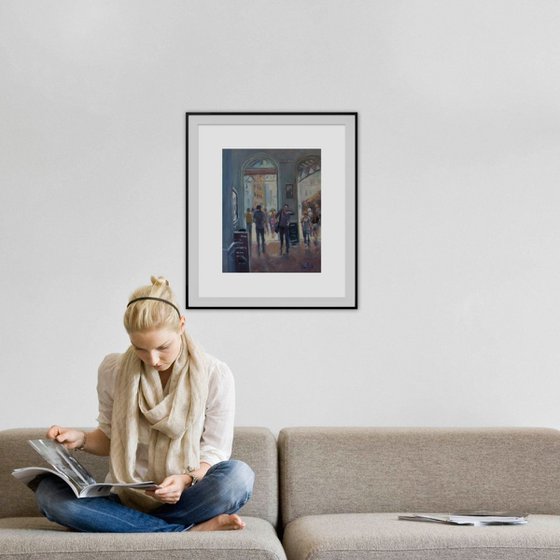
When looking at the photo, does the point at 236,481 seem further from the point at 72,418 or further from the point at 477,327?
the point at 477,327

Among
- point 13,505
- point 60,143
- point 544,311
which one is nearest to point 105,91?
point 60,143

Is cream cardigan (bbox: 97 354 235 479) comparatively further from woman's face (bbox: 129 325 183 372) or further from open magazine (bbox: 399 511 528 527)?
open magazine (bbox: 399 511 528 527)

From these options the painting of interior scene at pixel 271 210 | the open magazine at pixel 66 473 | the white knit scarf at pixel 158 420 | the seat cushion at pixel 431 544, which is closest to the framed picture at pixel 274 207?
the painting of interior scene at pixel 271 210

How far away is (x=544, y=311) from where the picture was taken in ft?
11.3

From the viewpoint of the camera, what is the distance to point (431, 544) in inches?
94.6

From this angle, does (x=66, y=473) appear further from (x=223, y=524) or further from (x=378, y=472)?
Result: (x=378, y=472)

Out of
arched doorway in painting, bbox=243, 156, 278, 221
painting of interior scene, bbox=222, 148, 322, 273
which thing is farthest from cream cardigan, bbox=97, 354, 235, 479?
arched doorway in painting, bbox=243, 156, 278, 221

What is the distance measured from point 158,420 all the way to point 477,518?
3.24ft

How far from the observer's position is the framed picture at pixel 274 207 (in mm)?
3422

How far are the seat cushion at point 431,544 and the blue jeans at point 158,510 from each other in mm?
251

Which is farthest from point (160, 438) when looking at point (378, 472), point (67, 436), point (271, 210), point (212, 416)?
point (271, 210)

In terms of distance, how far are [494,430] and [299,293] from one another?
0.88m

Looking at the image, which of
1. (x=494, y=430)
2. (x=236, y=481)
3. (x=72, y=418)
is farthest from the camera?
(x=72, y=418)

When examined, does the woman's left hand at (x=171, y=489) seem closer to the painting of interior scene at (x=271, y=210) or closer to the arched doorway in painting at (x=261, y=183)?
the painting of interior scene at (x=271, y=210)
